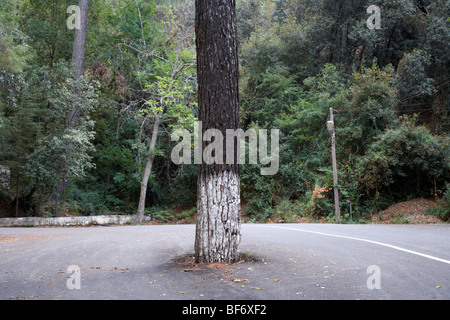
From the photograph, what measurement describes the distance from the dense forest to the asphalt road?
9923 millimetres

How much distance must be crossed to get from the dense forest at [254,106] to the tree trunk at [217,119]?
10.3 m

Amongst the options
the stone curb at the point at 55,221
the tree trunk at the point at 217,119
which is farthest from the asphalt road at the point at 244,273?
the stone curb at the point at 55,221

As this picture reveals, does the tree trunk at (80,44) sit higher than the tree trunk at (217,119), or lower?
higher

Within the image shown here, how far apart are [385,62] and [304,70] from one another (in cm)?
615

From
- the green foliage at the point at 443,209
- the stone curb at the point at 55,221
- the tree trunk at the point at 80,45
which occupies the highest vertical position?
the tree trunk at the point at 80,45

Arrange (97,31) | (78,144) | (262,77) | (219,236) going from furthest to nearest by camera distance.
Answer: (262,77) → (97,31) → (78,144) → (219,236)

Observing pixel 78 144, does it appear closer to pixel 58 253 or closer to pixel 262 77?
pixel 58 253

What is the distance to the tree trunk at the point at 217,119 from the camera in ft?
19.5

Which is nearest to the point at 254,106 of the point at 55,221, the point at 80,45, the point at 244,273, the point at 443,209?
the point at 80,45

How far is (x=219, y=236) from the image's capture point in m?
5.91

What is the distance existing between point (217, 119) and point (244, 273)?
247 centimetres

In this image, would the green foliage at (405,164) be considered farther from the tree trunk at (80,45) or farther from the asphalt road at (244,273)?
the tree trunk at (80,45)

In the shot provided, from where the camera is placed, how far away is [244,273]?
5.32 metres
